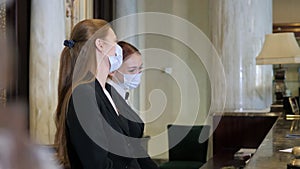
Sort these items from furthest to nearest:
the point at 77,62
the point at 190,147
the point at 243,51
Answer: the point at 243,51 → the point at 190,147 → the point at 77,62

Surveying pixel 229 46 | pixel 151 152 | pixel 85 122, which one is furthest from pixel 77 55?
pixel 151 152

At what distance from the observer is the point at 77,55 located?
1.77 metres

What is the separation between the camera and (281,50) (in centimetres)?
371

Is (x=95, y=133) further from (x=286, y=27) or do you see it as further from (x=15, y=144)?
(x=286, y=27)

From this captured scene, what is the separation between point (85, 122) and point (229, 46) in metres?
3.40

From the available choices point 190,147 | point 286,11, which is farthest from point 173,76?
point 286,11

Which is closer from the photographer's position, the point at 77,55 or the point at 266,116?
the point at 77,55

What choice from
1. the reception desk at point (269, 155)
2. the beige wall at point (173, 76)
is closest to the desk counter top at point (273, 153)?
the reception desk at point (269, 155)

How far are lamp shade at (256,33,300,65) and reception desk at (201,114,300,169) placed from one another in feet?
2.04

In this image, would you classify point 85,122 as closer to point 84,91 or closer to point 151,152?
point 84,91

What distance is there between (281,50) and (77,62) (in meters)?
2.42

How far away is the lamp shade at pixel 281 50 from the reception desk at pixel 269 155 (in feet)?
2.04

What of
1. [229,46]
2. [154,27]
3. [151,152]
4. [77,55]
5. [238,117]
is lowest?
[151,152]

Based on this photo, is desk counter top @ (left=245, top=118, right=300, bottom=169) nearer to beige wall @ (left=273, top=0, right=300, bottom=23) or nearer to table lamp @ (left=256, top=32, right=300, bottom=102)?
table lamp @ (left=256, top=32, right=300, bottom=102)
